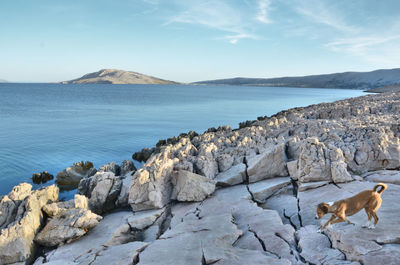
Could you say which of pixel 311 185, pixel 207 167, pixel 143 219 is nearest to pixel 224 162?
pixel 207 167

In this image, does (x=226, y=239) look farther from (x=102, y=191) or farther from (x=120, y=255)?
(x=102, y=191)

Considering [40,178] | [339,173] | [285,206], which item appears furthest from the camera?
[40,178]

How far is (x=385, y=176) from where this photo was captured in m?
11.2

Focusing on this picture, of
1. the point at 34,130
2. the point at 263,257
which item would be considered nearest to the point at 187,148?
the point at 263,257

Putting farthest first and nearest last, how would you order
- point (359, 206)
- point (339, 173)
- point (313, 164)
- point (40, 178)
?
point (40, 178) < point (313, 164) < point (339, 173) < point (359, 206)

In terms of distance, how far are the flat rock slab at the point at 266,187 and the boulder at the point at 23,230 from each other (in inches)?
383

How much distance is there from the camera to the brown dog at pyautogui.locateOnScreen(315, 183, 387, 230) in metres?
6.86

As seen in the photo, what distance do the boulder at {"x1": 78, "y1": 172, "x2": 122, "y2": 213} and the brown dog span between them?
1061 centimetres

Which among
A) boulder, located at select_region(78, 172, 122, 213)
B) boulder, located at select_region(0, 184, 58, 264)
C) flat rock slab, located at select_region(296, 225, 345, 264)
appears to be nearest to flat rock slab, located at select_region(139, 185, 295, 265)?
flat rock slab, located at select_region(296, 225, 345, 264)

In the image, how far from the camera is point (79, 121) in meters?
52.2

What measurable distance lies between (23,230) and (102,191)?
401cm

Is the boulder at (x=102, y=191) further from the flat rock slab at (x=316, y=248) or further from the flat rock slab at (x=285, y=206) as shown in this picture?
the flat rock slab at (x=316, y=248)

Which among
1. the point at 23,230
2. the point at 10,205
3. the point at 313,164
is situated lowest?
the point at 23,230

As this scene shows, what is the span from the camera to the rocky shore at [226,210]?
23.8 feet
